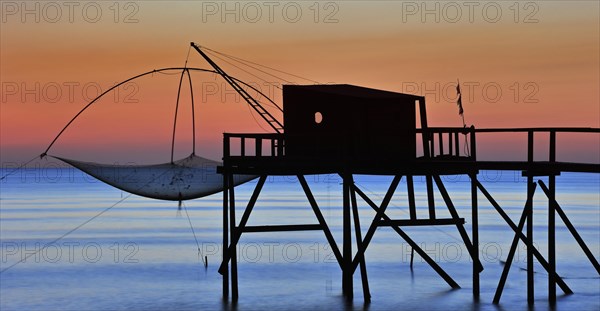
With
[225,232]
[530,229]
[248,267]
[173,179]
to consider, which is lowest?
[248,267]

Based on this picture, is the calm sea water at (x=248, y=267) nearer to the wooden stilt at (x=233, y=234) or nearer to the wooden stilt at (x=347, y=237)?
the wooden stilt at (x=233, y=234)

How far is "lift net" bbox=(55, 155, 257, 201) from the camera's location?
1422 inches

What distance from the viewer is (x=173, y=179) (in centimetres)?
3778

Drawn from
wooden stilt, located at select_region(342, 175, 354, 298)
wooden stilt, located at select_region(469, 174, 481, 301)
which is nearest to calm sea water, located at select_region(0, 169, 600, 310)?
wooden stilt, located at select_region(469, 174, 481, 301)

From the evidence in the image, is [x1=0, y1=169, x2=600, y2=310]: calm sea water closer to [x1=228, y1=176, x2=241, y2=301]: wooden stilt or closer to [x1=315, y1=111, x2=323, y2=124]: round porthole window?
[x1=228, y1=176, x2=241, y2=301]: wooden stilt

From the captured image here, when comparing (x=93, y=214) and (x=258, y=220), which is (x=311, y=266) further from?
(x=93, y=214)

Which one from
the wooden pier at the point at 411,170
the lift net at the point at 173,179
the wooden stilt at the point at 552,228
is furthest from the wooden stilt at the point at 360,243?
the lift net at the point at 173,179

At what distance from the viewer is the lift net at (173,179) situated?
36125mm

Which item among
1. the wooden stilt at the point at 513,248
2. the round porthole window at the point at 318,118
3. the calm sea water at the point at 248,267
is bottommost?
the calm sea water at the point at 248,267

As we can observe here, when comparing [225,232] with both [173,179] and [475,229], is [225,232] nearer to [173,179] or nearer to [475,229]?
[475,229]

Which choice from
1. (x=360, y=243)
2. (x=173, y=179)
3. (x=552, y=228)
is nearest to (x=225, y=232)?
(x=360, y=243)

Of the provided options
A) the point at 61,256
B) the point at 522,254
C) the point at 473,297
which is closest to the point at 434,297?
the point at 473,297

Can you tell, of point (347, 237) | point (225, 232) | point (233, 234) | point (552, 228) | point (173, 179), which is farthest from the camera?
point (173, 179)

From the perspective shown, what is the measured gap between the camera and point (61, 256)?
33688mm
